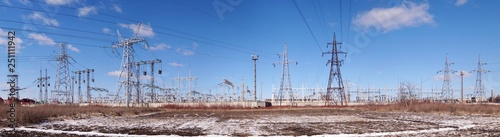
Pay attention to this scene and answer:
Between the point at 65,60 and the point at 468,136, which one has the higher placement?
the point at 65,60

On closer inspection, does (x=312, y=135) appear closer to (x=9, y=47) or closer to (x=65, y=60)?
(x=9, y=47)

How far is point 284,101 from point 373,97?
40.7 m

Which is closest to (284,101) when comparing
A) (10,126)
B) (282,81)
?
(282,81)

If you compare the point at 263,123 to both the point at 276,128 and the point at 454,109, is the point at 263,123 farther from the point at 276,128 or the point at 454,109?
the point at 454,109

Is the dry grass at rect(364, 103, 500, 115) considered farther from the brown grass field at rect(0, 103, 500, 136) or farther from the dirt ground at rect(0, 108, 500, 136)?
the dirt ground at rect(0, 108, 500, 136)

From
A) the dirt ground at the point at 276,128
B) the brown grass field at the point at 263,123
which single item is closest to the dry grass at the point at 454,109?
the brown grass field at the point at 263,123

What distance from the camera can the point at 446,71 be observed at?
83562 millimetres

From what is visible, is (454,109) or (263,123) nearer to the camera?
(263,123)

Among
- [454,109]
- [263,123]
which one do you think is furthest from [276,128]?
[454,109]

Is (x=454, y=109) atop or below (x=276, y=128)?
below

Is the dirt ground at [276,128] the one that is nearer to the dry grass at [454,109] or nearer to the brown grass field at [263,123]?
the brown grass field at [263,123]

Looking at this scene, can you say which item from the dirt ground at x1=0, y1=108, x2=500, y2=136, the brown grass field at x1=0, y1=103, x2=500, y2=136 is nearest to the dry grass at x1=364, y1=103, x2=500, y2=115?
the brown grass field at x1=0, y1=103, x2=500, y2=136

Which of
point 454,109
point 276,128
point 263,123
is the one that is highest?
point 276,128

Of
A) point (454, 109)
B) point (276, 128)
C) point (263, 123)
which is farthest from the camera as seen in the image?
point (454, 109)
